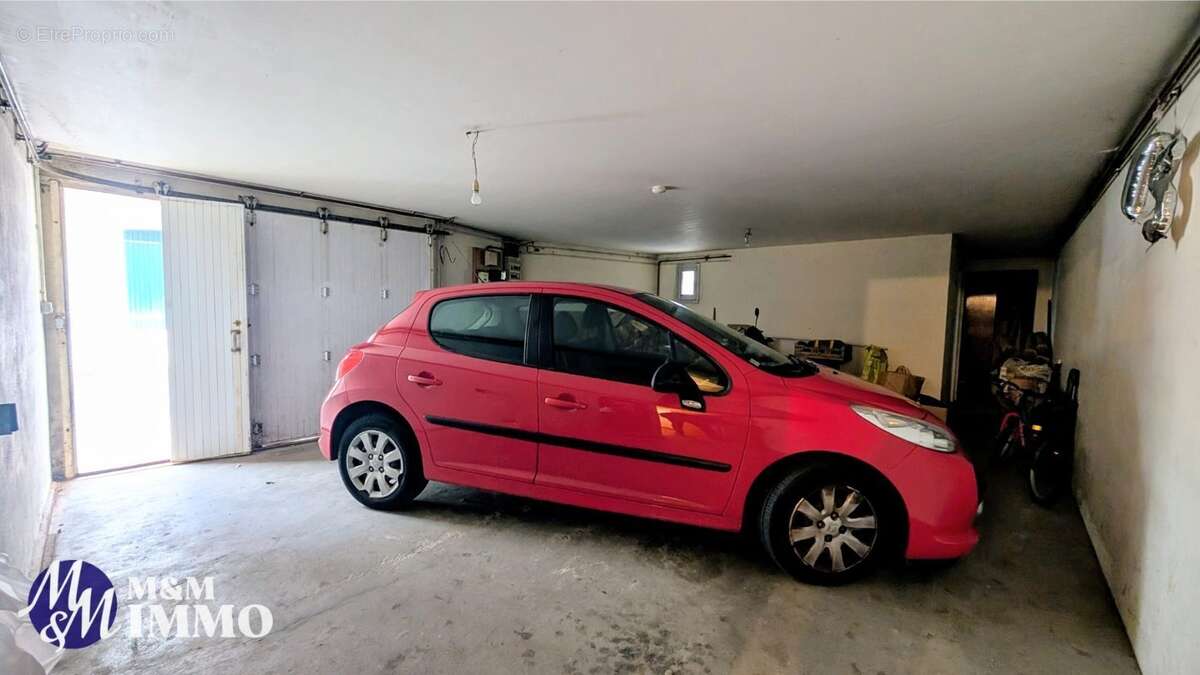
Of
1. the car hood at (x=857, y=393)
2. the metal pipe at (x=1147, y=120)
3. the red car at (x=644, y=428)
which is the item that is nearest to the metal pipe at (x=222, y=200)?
the red car at (x=644, y=428)

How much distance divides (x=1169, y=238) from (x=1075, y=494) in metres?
2.39

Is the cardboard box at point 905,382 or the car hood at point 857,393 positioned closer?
the car hood at point 857,393

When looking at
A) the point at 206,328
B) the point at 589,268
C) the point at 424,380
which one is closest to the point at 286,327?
the point at 206,328

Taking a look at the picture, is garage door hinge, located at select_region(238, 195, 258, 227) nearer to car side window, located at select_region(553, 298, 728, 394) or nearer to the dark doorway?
car side window, located at select_region(553, 298, 728, 394)

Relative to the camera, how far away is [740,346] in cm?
250

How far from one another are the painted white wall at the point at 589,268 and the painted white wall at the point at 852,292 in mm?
1110

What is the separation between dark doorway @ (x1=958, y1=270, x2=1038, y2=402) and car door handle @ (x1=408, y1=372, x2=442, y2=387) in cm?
845

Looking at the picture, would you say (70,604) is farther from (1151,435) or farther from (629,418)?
(1151,435)

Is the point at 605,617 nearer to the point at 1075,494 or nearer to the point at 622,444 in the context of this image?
the point at 622,444

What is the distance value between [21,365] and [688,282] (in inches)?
305

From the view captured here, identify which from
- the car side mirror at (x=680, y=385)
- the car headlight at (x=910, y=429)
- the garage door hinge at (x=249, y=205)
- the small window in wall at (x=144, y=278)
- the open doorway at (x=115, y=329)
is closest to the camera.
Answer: the car headlight at (x=910, y=429)

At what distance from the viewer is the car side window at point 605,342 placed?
2.36 meters

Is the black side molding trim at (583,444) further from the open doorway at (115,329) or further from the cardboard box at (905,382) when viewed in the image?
the cardboard box at (905,382)

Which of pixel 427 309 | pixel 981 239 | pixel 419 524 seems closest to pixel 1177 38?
pixel 427 309
